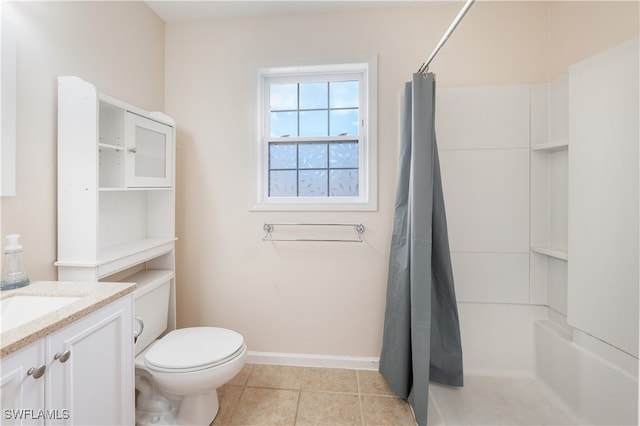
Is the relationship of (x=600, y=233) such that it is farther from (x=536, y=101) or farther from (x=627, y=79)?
(x=536, y=101)

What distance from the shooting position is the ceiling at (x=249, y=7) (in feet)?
6.15

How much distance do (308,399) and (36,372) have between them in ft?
4.41

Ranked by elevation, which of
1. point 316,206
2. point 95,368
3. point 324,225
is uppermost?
point 316,206

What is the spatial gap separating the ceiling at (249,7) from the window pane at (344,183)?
1.10m

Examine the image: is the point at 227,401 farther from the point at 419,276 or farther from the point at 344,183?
the point at 344,183

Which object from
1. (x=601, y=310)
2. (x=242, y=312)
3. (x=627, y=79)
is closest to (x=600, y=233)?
(x=601, y=310)

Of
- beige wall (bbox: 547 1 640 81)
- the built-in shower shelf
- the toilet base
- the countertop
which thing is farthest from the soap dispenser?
beige wall (bbox: 547 1 640 81)

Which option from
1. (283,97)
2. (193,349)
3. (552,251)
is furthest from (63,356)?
(552,251)

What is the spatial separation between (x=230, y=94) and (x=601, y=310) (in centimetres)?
249

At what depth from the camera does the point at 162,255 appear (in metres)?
1.88

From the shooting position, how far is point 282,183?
83.5 inches

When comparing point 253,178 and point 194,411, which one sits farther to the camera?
point 253,178

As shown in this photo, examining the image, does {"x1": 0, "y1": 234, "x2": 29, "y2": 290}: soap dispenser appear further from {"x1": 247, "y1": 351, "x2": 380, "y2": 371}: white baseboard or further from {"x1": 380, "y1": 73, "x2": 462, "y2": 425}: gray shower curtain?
{"x1": 380, "y1": 73, "x2": 462, "y2": 425}: gray shower curtain

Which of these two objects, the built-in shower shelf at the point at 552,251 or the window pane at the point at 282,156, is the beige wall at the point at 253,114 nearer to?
the window pane at the point at 282,156
